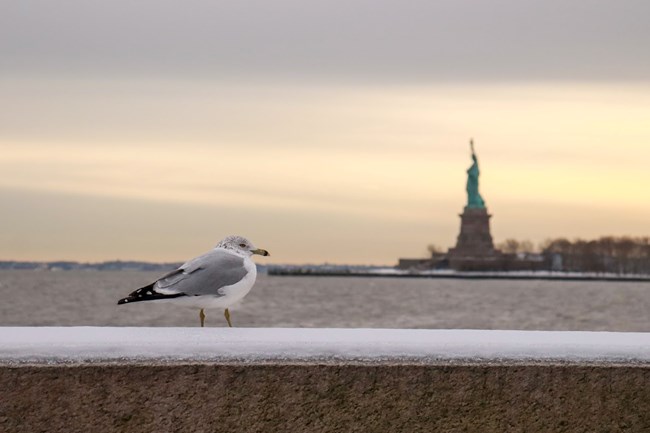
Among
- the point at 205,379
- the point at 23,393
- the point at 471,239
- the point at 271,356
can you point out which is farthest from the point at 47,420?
the point at 471,239

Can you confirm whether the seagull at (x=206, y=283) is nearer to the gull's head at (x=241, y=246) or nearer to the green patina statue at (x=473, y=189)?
the gull's head at (x=241, y=246)

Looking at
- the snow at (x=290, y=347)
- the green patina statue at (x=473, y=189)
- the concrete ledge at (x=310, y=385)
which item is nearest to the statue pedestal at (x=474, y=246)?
the green patina statue at (x=473, y=189)

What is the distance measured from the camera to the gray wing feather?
18.2 ft

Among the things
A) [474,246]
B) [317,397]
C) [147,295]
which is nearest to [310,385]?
[317,397]

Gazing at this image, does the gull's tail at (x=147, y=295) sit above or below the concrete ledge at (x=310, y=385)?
above

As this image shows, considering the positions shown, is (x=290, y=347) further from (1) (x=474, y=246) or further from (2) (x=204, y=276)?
(1) (x=474, y=246)

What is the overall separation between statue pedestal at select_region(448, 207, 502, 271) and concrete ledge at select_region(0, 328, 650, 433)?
309 ft

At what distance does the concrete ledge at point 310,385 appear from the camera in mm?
5047

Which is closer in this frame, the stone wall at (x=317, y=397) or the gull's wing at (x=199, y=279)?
the stone wall at (x=317, y=397)

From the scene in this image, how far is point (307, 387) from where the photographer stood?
16.7ft

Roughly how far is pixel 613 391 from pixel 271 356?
5.57ft

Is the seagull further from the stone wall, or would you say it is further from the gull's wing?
the stone wall

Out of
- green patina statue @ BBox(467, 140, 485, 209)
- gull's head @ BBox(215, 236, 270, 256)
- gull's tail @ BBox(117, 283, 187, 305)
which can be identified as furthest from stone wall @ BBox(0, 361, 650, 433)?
green patina statue @ BBox(467, 140, 485, 209)

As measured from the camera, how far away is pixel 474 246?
104 metres
